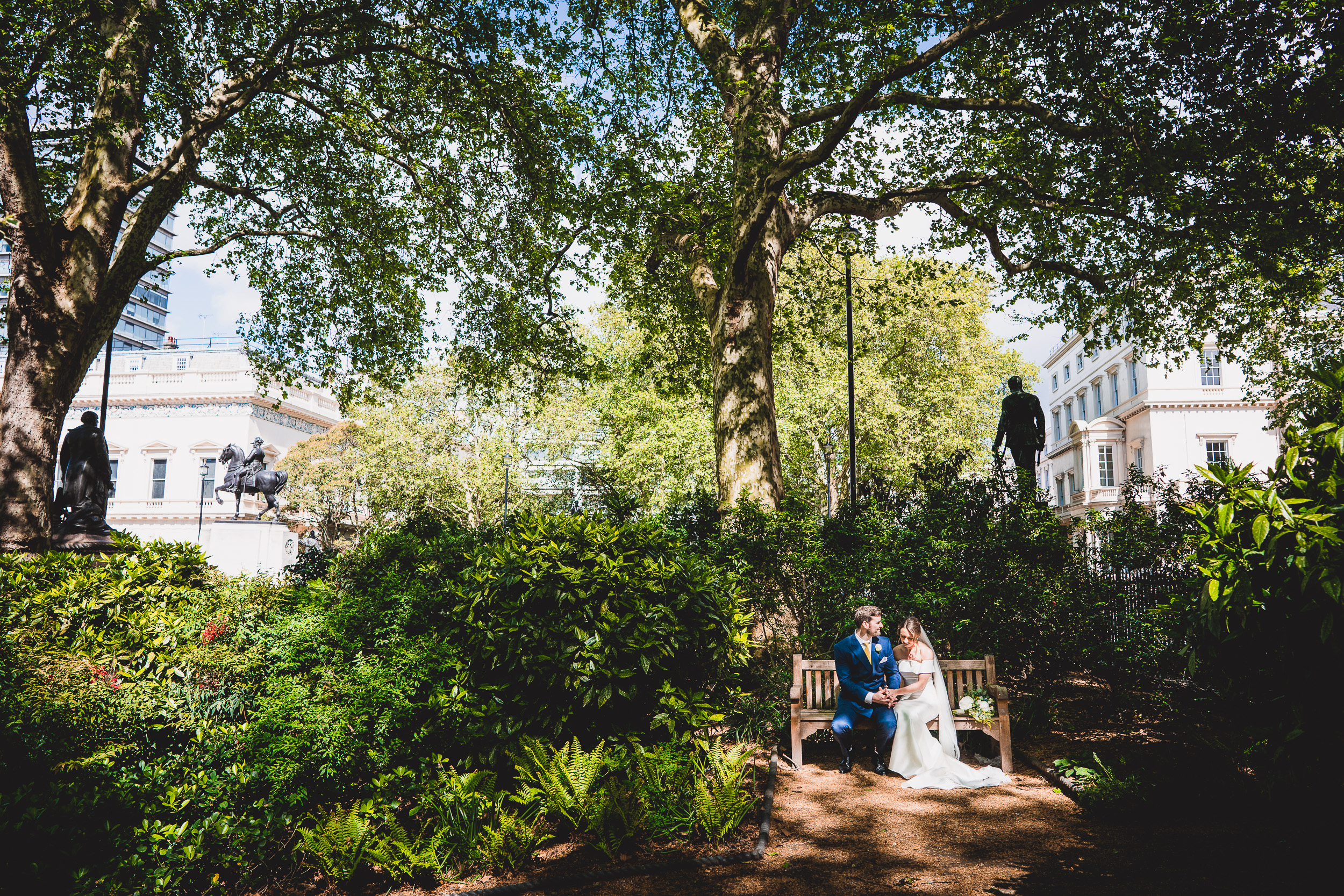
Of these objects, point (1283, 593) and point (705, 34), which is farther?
point (705, 34)

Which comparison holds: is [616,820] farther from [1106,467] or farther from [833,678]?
[1106,467]

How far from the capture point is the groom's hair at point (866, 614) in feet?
22.0

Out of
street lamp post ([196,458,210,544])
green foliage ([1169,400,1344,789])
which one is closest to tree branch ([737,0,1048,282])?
green foliage ([1169,400,1344,789])

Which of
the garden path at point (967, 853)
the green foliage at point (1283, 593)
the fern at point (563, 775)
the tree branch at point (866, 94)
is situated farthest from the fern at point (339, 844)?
the tree branch at point (866, 94)

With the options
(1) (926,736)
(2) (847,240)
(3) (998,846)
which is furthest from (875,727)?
(2) (847,240)

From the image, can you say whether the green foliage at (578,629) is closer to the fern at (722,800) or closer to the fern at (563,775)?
the fern at (563,775)

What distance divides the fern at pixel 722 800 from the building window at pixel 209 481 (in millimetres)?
42780

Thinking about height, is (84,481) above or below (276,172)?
below

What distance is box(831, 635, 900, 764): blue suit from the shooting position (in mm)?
6434

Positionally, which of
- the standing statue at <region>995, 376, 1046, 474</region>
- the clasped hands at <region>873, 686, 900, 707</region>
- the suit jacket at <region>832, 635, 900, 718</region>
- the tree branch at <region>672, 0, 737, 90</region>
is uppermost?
the tree branch at <region>672, 0, 737, 90</region>

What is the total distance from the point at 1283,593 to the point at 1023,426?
324 inches

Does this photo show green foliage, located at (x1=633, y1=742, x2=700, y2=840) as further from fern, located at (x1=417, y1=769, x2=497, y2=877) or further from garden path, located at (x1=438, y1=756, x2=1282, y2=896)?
fern, located at (x1=417, y1=769, x2=497, y2=877)

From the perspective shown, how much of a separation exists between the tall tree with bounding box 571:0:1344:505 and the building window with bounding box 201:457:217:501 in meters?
35.3

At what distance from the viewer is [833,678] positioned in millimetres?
7086
